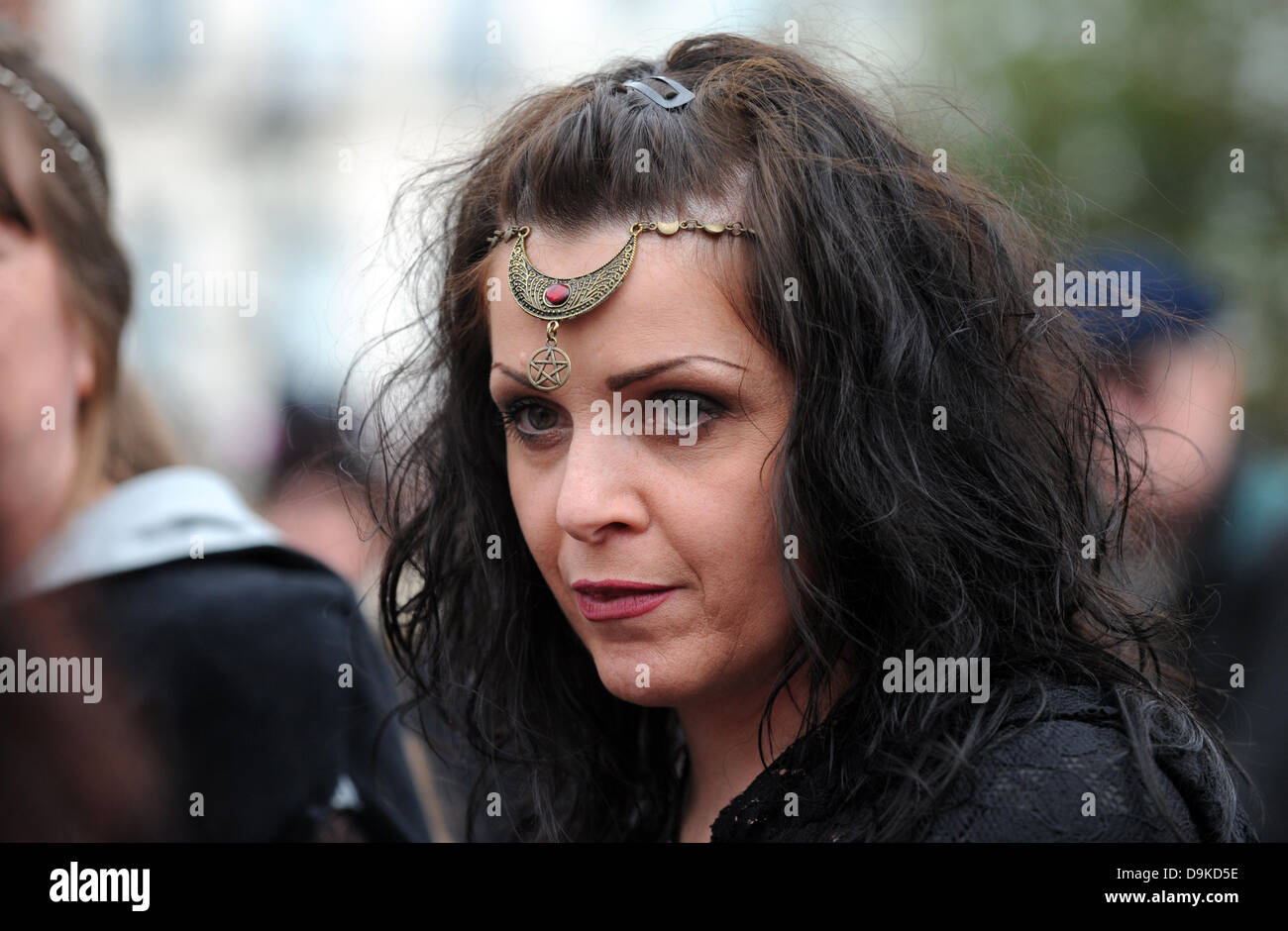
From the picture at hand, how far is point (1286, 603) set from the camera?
3.70 metres

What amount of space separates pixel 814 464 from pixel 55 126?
2.20 metres

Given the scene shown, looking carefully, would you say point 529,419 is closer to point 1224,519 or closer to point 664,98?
point 664,98

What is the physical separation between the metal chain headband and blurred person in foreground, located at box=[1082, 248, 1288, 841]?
4.80ft

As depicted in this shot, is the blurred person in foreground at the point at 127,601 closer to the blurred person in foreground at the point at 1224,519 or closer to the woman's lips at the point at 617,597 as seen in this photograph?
the woman's lips at the point at 617,597

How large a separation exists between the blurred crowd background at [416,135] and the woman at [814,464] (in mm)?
380

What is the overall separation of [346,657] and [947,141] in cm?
177

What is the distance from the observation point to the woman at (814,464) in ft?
6.44

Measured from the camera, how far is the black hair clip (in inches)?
84.6

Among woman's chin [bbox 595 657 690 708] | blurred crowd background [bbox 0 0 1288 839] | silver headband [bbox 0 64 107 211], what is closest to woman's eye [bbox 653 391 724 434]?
woman's chin [bbox 595 657 690 708]

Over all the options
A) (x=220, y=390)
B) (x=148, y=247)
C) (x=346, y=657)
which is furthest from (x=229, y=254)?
(x=346, y=657)

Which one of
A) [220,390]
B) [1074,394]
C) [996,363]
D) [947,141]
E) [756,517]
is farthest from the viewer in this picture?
[220,390]

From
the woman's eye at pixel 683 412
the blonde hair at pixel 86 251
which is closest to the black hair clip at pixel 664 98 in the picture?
the woman's eye at pixel 683 412

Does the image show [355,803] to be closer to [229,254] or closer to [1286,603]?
[1286,603]

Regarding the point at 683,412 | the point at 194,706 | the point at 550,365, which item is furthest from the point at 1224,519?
the point at 194,706
